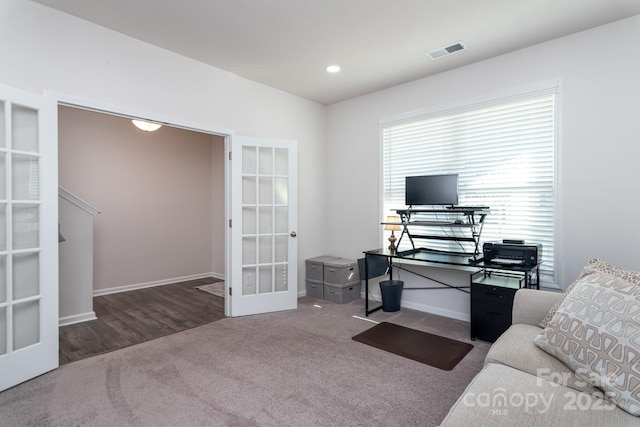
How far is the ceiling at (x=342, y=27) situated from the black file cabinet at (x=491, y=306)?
2247mm

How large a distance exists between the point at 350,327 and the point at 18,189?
10.0 feet

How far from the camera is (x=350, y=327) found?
350 cm

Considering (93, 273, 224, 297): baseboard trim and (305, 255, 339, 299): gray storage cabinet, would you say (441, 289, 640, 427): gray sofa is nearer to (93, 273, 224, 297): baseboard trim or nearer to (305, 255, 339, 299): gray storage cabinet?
(305, 255, 339, 299): gray storage cabinet

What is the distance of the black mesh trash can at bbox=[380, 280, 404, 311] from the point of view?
400cm

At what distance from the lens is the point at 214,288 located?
5172 mm

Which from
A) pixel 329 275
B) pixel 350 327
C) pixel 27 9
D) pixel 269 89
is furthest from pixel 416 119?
pixel 27 9

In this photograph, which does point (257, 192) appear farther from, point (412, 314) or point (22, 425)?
point (22, 425)

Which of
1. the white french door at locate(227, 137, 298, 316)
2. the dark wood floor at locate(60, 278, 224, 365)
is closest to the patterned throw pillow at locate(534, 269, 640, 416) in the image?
the white french door at locate(227, 137, 298, 316)

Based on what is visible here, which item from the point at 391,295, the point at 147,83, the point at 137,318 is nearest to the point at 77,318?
the point at 137,318

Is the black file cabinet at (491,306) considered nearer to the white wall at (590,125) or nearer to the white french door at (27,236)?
the white wall at (590,125)

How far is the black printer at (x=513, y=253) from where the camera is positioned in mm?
2910

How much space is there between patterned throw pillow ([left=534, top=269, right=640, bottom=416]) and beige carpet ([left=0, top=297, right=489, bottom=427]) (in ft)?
2.71

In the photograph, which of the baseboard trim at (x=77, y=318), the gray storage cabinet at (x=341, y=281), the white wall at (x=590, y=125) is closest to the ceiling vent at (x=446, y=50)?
the white wall at (x=590, y=125)

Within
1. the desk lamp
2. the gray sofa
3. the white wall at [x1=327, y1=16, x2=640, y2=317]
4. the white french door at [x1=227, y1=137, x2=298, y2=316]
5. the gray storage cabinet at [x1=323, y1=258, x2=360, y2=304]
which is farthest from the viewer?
the gray storage cabinet at [x1=323, y1=258, x2=360, y2=304]
